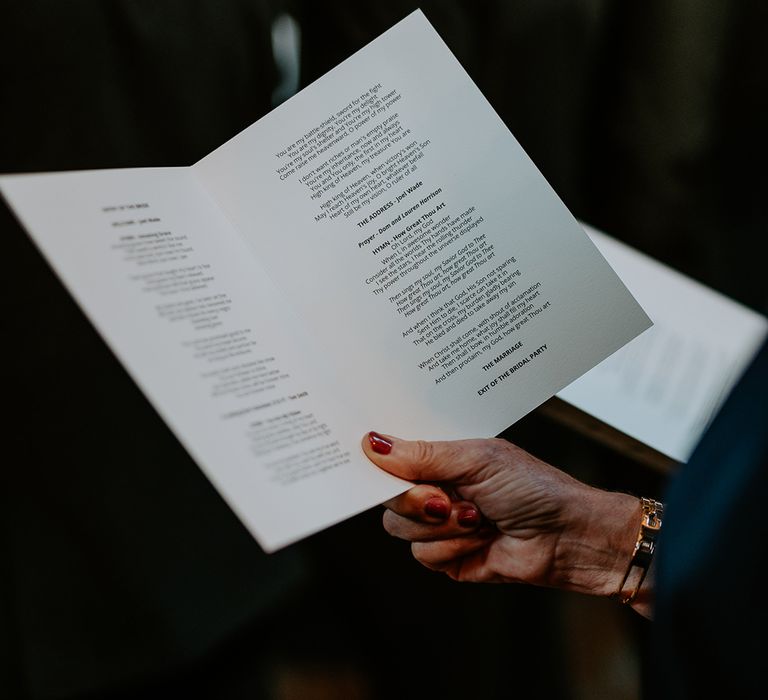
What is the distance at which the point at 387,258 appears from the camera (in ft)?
2.61

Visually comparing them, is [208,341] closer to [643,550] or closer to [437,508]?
[437,508]

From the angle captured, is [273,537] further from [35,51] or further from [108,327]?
[35,51]

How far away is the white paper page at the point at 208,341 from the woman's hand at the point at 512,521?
0.31 feet

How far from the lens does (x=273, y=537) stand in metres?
0.66

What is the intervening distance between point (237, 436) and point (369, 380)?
0.15 meters

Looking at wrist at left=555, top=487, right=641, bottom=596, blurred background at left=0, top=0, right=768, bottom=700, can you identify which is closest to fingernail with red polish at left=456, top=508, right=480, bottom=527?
wrist at left=555, top=487, right=641, bottom=596

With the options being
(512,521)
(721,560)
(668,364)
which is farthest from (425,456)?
(668,364)

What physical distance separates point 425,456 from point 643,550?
316 mm

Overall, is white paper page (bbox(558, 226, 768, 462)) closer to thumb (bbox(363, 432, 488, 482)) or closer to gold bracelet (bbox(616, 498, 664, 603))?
gold bracelet (bbox(616, 498, 664, 603))

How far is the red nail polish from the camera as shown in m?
0.76

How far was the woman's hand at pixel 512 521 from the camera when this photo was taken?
32.9 inches

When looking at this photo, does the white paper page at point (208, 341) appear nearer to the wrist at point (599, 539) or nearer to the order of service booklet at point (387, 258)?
the order of service booklet at point (387, 258)

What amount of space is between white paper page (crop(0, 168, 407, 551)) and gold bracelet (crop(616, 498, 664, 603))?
0.33m

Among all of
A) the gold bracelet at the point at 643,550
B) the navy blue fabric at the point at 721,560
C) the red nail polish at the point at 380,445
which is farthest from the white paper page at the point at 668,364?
the navy blue fabric at the point at 721,560
